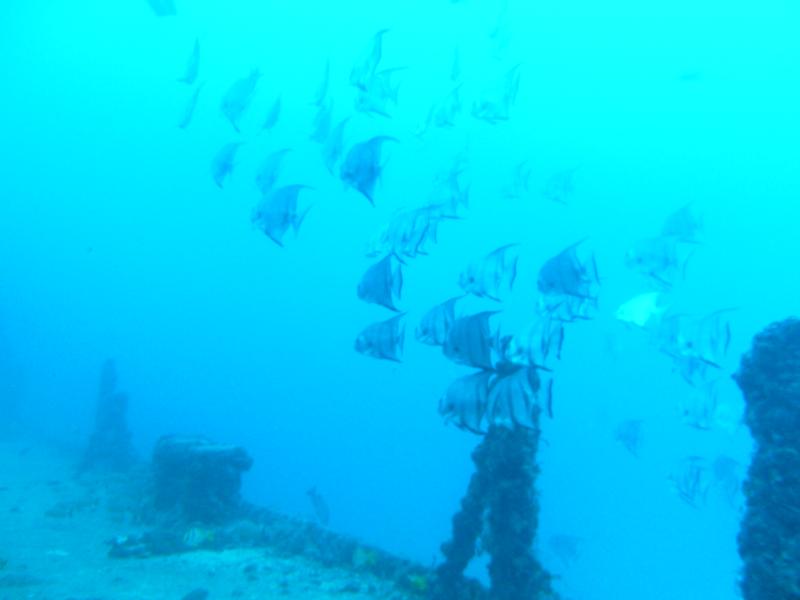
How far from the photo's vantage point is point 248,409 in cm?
10806

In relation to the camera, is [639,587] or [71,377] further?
[71,377]

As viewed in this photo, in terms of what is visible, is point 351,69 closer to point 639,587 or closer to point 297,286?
point 639,587

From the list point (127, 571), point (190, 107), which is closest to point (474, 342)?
point (190, 107)

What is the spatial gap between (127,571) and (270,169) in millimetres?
6551

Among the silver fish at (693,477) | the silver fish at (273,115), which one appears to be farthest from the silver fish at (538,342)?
the silver fish at (273,115)

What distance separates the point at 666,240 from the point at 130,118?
14502 cm

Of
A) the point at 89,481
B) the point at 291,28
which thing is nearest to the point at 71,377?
the point at 291,28

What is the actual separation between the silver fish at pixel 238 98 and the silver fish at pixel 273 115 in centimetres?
87

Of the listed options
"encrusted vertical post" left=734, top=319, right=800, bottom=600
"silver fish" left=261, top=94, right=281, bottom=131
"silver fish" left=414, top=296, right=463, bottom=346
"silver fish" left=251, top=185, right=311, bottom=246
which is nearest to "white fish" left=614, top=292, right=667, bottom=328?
"encrusted vertical post" left=734, top=319, right=800, bottom=600

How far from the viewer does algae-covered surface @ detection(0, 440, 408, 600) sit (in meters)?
8.59

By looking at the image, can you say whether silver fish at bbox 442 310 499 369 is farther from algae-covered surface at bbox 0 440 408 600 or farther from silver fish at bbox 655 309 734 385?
algae-covered surface at bbox 0 440 408 600

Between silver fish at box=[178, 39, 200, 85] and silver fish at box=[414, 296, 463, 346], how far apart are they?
5491 mm

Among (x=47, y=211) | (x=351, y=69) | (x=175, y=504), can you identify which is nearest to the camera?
(x=351, y=69)

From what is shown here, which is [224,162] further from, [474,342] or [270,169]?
[474,342]
